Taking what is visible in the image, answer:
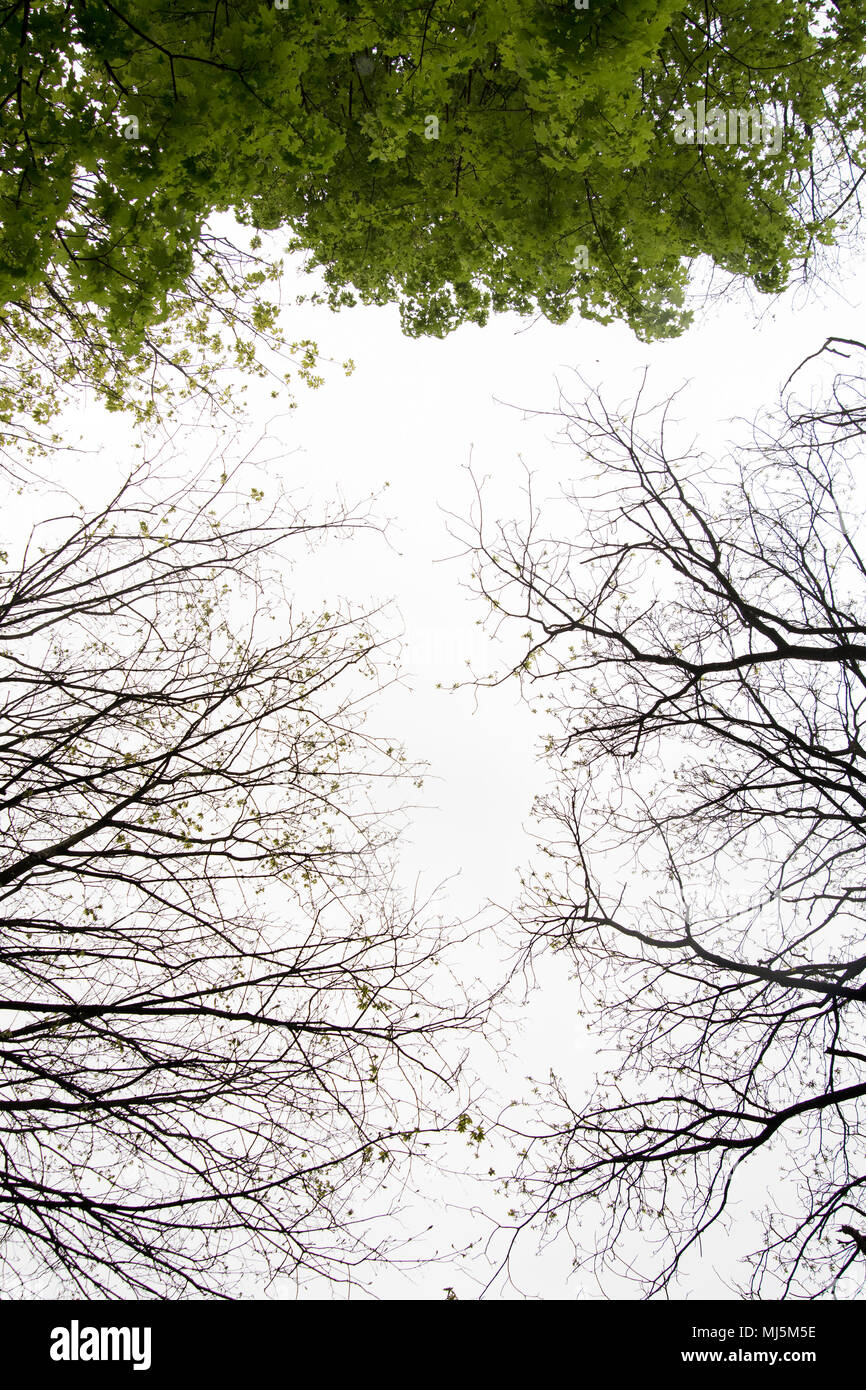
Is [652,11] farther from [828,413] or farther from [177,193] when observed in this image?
[828,413]

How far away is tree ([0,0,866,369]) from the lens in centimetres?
360

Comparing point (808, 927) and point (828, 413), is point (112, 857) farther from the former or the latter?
point (828, 413)

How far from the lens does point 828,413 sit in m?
5.51

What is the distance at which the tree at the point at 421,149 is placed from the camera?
3.60 m

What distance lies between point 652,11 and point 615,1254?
27.0 ft

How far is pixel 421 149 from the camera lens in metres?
6.04

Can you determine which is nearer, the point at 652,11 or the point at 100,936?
the point at 652,11

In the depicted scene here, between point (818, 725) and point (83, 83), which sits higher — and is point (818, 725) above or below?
below

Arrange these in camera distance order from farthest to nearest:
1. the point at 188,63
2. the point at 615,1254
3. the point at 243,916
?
the point at 615,1254, the point at 243,916, the point at 188,63

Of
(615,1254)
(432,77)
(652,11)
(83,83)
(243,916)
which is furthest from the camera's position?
(615,1254)

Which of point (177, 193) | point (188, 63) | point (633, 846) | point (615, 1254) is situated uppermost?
point (188, 63)

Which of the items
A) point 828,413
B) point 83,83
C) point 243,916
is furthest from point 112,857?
point 828,413
